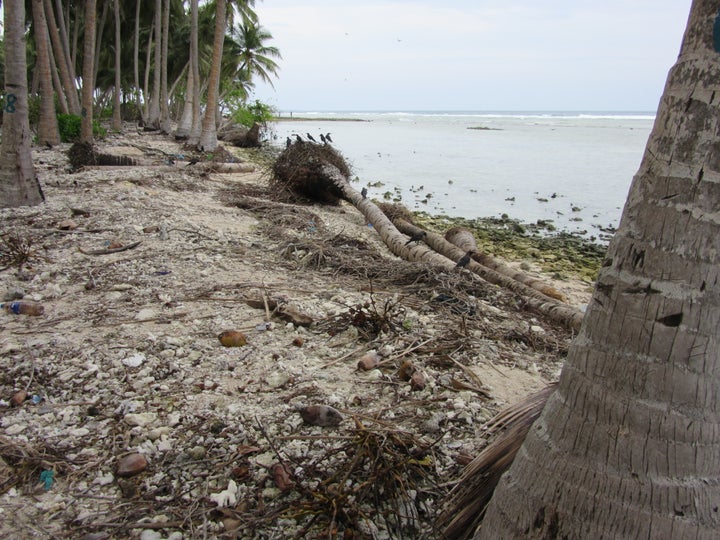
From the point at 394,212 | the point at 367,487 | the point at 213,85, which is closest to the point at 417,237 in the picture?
the point at 394,212

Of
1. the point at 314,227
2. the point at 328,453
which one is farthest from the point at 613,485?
the point at 314,227

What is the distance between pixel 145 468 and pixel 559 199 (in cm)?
1370

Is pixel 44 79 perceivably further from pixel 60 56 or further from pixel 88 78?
pixel 60 56

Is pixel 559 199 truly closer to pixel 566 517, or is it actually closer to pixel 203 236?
pixel 203 236

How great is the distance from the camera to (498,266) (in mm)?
6141

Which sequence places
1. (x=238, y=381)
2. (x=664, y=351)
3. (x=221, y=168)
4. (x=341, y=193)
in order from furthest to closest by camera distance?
(x=221, y=168) < (x=341, y=193) < (x=238, y=381) < (x=664, y=351)

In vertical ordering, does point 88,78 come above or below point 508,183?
above

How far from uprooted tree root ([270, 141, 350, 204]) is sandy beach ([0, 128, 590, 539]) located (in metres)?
3.97

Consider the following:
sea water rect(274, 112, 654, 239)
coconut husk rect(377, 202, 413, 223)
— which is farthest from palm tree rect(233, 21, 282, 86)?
coconut husk rect(377, 202, 413, 223)

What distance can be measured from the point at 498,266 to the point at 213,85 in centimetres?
1272

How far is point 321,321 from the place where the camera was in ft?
13.2

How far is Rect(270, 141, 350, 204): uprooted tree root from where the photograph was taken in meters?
9.88

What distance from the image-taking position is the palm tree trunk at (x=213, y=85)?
15.3m

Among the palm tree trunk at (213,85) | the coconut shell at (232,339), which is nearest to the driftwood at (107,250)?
the coconut shell at (232,339)
